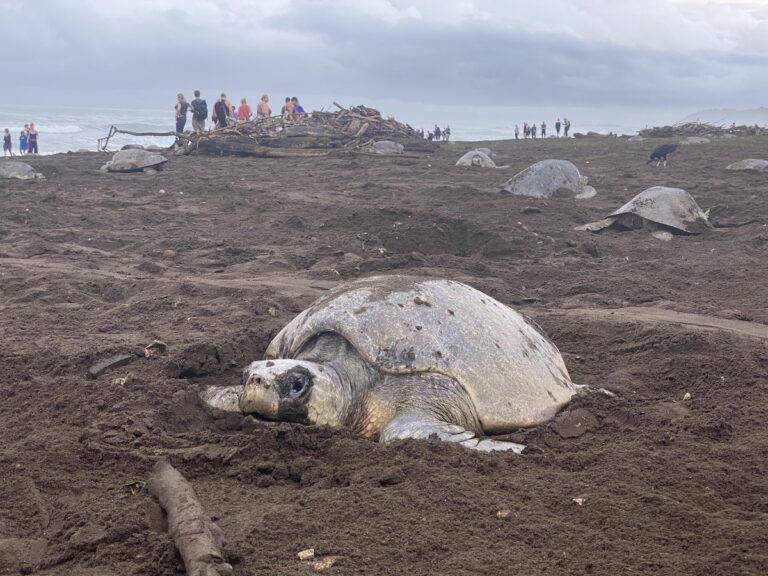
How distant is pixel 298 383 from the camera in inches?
138

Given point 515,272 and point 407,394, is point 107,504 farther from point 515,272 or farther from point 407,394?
point 515,272

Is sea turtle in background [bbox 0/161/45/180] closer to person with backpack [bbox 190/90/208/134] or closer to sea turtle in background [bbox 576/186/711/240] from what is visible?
person with backpack [bbox 190/90/208/134]

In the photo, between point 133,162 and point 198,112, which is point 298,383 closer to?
point 133,162

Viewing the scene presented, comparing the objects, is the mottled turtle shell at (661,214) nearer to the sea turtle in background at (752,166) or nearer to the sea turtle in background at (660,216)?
the sea turtle in background at (660,216)

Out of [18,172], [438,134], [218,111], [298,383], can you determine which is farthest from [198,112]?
[438,134]

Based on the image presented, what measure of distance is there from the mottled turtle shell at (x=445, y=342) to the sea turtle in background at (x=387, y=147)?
55.3ft

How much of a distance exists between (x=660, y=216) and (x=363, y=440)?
735cm

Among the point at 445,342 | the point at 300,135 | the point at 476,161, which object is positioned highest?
the point at 300,135

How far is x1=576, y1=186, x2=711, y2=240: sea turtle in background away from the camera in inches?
372

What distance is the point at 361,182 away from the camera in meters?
14.6

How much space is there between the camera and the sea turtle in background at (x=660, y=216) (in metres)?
9.45

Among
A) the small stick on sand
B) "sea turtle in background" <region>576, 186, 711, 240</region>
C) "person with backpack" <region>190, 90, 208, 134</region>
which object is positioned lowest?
the small stick on sand

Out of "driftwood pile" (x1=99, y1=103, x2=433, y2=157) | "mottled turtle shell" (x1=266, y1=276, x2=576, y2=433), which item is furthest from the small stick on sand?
"driftwood pile" (x1=99, y1=103, x2=433, y2=157)

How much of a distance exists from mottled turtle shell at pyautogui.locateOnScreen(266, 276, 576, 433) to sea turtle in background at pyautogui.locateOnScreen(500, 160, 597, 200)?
8499 mm
